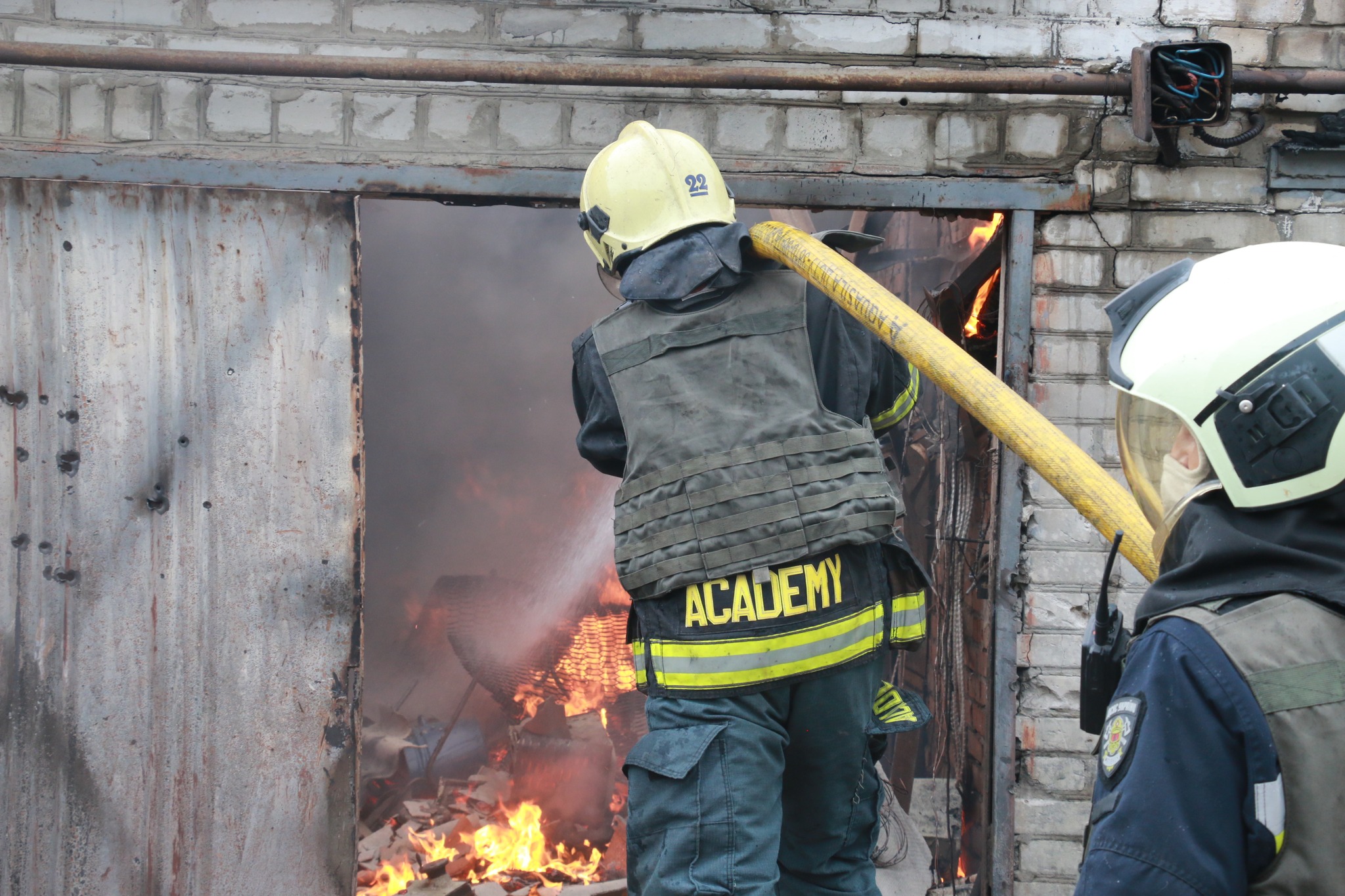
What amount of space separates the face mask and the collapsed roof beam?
1.87 metres

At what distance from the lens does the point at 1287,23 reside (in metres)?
3.06

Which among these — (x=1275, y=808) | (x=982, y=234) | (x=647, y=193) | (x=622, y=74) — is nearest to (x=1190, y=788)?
(x=1275, y=808)

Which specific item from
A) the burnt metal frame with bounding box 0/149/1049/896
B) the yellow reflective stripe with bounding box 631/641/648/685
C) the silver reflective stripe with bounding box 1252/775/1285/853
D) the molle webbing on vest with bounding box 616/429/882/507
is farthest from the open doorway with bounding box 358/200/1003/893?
the silver reflective stripe with bounding box 1252/775/1285/853

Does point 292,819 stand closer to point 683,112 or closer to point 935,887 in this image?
point 935,887

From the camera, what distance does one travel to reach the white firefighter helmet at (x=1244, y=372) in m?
1.11

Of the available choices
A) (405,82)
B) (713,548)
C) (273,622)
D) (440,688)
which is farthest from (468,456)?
(713,548)

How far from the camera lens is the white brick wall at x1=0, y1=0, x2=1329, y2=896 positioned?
9.73 ft

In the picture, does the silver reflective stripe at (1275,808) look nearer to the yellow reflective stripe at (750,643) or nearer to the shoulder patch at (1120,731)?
the shoulder patch at (1120,731)

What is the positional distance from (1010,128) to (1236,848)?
2659mm

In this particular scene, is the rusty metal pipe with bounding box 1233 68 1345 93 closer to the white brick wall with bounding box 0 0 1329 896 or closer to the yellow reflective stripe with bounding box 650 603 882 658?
the white brick wall with bounding box 0 0 1329 896

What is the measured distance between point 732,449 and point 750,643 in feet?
1.56

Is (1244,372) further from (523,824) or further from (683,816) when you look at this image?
(523,824)

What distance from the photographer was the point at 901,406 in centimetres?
250

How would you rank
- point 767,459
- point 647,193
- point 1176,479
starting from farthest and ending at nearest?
point 647,193, point 767,459, point 1176,479
